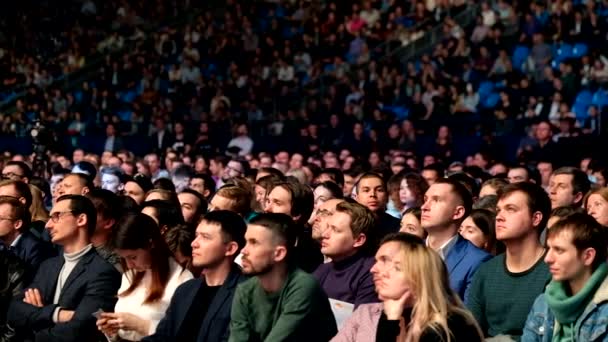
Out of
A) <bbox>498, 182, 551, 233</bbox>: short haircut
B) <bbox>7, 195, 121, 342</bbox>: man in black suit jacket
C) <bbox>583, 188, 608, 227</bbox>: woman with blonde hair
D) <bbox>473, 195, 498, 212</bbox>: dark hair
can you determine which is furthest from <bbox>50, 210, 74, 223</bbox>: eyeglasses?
<bbox>583, 188, 608, 227</bbox>: woman with blonde hair

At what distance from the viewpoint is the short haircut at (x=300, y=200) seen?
10.1 m

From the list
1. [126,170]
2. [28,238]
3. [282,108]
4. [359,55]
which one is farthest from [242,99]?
[28,238]

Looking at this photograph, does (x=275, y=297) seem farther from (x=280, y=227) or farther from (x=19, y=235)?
(x=19, y=235)

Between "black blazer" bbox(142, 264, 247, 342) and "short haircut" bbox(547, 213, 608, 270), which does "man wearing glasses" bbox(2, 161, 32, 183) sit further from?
"short haircut" bbox(547, 213, 608, 270)

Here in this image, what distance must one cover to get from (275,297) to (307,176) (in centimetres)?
800

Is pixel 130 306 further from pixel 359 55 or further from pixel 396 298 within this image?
pixel 359 55

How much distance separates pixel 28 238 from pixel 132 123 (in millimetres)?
15871

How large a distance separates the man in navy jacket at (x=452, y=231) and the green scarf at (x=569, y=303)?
1.35 m

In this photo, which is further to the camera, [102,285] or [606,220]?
[606,220]

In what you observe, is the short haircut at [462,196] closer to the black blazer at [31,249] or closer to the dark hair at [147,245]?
the dark hair at [147,245]

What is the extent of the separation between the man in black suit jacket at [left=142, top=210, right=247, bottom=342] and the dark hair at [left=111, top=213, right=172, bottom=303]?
0.29m

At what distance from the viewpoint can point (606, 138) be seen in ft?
59.2

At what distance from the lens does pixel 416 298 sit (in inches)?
245

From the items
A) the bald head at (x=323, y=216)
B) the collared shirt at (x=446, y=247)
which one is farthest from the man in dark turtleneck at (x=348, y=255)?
the collared shirt at (x=446, y=247)
